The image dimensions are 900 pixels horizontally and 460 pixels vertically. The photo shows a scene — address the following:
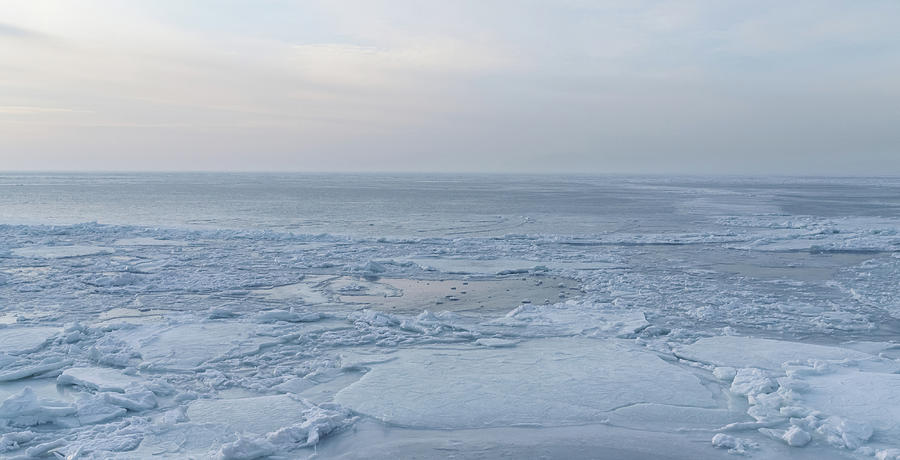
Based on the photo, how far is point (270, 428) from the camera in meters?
5.17

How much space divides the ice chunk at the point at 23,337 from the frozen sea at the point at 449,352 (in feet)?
0.14

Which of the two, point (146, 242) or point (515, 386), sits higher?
point (146, 242)

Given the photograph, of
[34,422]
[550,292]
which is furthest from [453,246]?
[34,422]

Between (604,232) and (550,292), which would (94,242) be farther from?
(604,232)

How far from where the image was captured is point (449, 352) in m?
7.38

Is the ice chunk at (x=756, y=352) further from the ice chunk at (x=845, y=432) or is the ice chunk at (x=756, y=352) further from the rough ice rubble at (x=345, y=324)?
the ice chunk at (x=845, y=432)

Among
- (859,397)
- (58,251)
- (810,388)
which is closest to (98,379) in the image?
(810,388)

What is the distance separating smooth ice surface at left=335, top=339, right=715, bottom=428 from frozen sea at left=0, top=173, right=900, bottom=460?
0.11 feet

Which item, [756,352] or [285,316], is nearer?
[756,352]

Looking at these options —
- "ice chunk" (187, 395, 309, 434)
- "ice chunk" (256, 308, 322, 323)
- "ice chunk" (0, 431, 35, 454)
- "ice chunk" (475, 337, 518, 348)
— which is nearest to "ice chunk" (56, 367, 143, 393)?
"ice chunk" (187, 395, 309, 434)

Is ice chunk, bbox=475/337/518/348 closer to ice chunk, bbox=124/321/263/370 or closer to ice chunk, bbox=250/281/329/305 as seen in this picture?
ice chunk, bbox=124/321/263/370

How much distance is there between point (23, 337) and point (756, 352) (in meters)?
→ 8.95

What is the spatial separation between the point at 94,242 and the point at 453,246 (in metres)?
10.3

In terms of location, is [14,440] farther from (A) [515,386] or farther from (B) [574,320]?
(B) [574,320]
